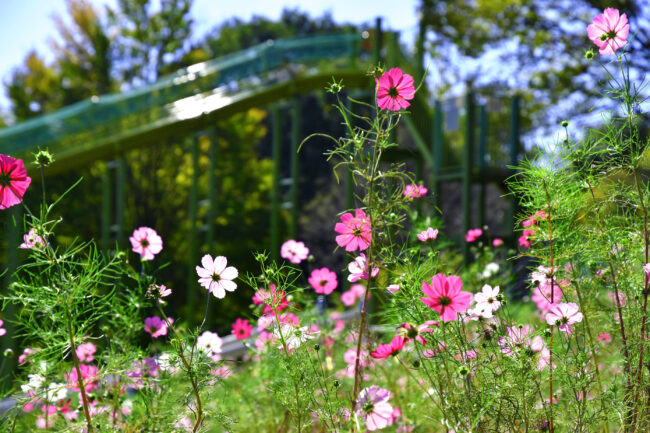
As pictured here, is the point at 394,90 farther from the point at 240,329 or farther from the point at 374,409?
the point at 240,329

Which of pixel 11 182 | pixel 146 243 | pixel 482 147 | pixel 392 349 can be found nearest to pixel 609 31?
pixel 392 349

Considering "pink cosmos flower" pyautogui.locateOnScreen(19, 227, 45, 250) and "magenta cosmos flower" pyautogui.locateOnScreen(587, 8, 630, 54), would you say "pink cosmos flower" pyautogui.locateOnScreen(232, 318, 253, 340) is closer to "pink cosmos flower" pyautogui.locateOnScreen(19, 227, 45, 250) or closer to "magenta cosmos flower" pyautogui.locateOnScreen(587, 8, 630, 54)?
"pink cosmos flower" pyautogui.locateOnScreen(19, 227, 45, 250)

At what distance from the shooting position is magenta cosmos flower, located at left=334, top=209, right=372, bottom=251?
1420 mm

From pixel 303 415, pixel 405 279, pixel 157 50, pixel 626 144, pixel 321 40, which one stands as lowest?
pixel 303 415

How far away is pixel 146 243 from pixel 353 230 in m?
0.64

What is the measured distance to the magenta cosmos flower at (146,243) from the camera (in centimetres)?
171

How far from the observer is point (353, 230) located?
1.44 m

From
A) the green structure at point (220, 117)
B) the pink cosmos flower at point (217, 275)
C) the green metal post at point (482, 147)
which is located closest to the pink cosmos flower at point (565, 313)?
the pink cosmos flower at point (217, 275)

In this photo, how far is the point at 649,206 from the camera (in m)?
1.58

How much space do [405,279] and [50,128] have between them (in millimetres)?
9378

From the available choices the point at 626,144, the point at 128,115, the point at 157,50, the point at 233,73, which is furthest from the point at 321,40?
the point at 626,144

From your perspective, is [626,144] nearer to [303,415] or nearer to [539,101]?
[303,415]

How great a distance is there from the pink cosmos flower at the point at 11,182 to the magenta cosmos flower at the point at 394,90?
0.76 meters

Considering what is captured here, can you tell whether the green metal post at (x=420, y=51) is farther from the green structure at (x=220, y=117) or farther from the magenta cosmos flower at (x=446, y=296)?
the magenta cosmos flower at (x=446, y=296)
